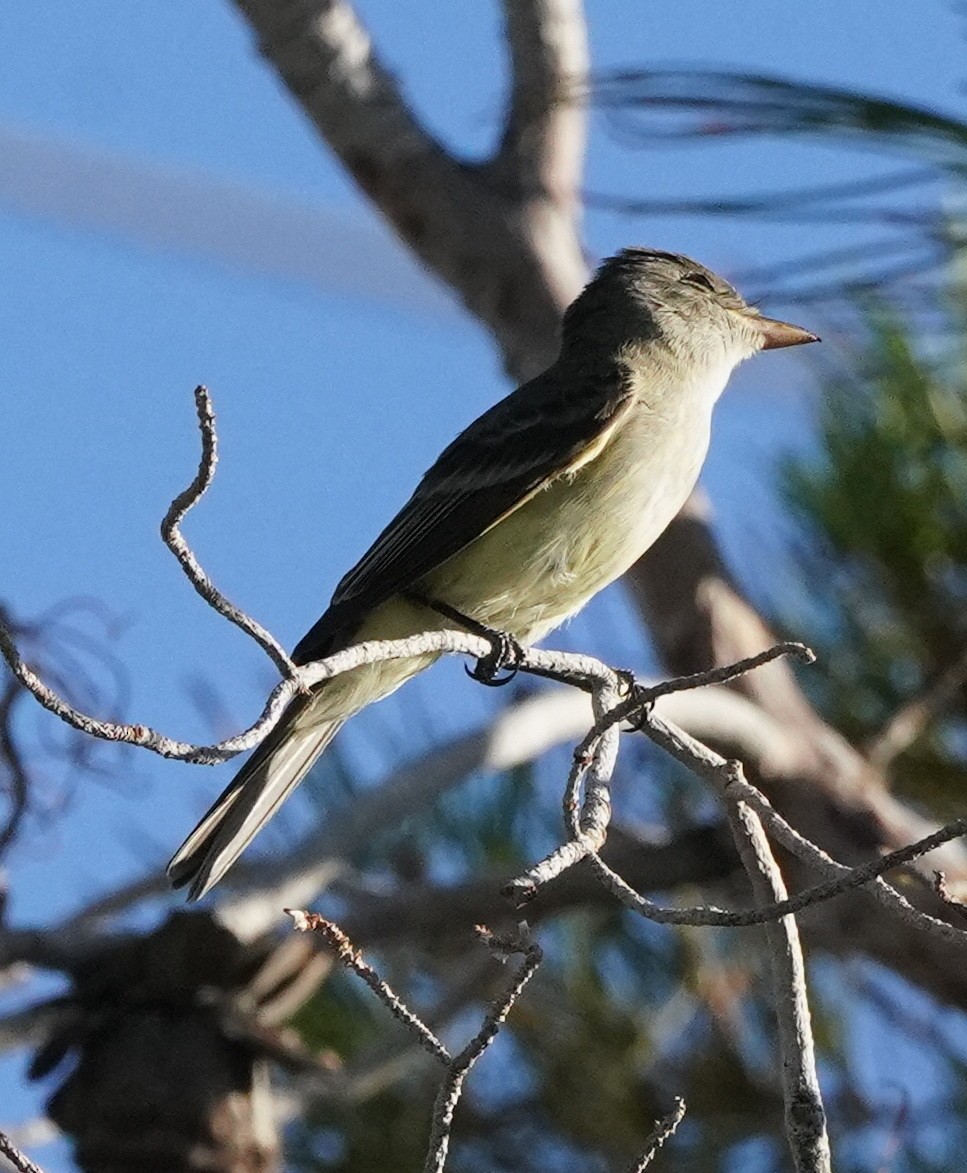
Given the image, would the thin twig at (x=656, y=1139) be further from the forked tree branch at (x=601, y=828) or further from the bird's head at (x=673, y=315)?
the bird's head at (x=673, y=315)

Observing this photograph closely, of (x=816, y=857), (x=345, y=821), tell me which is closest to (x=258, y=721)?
(x=816, y=857)

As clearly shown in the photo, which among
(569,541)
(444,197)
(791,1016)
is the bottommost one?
(791,1016)

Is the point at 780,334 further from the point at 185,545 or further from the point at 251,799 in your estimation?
the point at 185,545

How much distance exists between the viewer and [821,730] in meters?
4.28

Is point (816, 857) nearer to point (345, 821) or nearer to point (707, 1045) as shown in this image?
point (345, 821)

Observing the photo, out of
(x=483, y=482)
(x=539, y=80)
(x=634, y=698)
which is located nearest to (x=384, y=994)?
(x=634, y=698)

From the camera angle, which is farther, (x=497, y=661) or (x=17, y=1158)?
(x=497, y=661)

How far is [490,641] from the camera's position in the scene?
3408 mm

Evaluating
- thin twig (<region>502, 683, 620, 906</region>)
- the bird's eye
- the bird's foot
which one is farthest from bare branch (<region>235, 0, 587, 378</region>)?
thin twig (<region>502, 683, 620, 906</region>)

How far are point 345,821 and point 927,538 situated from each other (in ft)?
4.29

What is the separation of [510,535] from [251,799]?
0.65 meters

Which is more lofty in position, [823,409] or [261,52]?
[261,52]

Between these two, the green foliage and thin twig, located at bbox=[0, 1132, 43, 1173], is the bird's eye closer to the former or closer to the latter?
the green foliage

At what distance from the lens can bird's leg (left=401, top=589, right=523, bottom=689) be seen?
3.44 metres
